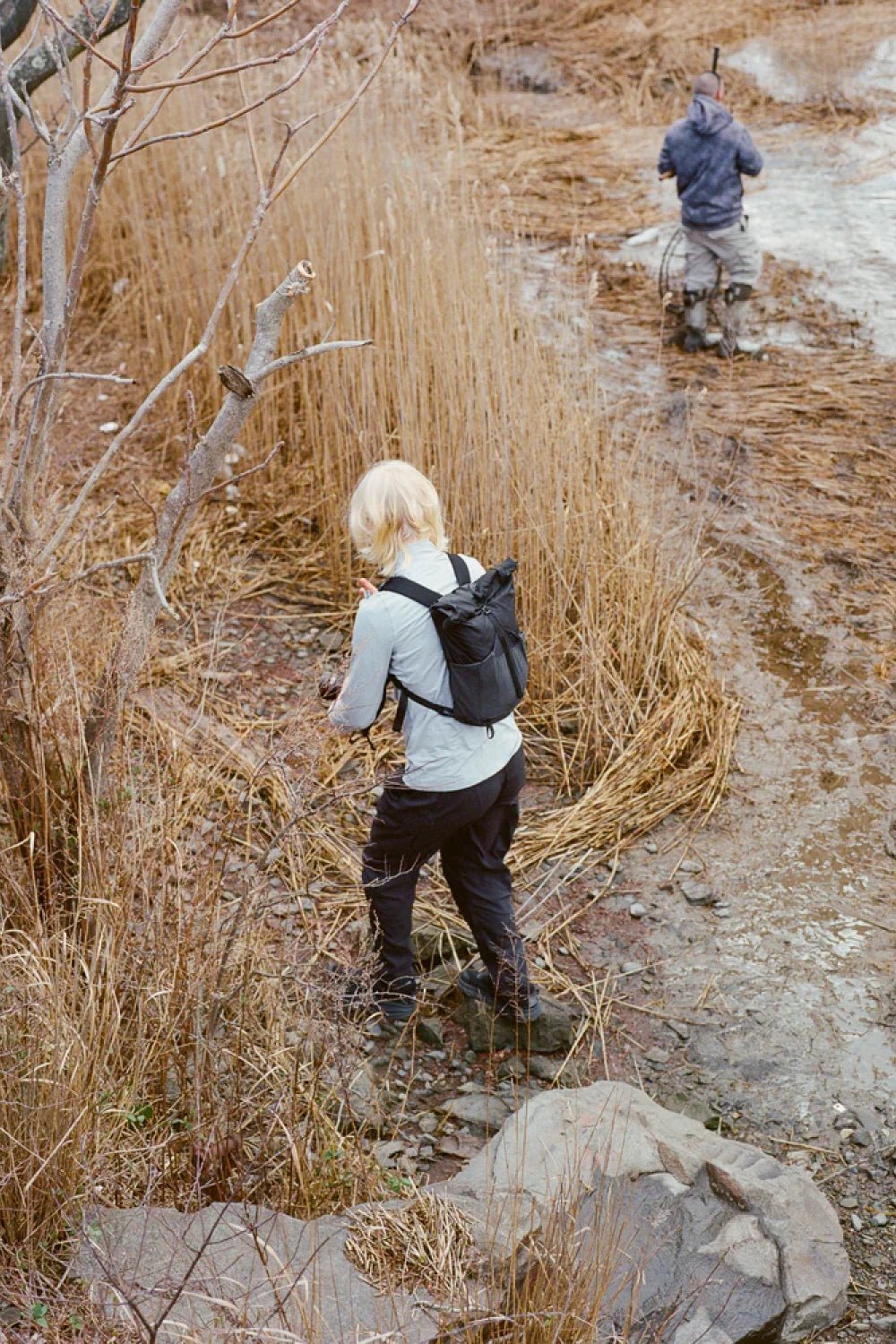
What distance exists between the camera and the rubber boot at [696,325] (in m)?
6.22

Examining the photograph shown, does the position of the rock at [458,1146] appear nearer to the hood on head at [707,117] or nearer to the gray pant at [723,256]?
the gray pant at [723,256]

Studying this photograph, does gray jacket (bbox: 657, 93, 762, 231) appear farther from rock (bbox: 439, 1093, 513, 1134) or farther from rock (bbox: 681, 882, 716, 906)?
rock (bbox: 439, 1093, 513, 1134)

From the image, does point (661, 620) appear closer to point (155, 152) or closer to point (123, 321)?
point (123, 321)

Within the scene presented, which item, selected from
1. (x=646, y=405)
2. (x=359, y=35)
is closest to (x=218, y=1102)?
(x=646, y=405)

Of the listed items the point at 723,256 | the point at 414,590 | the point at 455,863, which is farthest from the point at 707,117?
the point at 455,863

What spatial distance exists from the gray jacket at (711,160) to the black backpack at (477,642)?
4041mm

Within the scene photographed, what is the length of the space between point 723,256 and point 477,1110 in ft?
15.0

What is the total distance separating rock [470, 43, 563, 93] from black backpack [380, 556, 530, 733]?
8057 mm

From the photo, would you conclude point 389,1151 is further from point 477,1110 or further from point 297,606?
point 297,606

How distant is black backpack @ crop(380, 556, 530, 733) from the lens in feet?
8.68

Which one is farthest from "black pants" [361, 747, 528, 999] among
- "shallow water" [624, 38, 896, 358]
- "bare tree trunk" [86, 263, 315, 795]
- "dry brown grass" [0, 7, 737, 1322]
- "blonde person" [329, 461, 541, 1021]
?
"shallow water" [624, 38, 896, 358]

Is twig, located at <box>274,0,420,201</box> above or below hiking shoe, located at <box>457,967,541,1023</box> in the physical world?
above

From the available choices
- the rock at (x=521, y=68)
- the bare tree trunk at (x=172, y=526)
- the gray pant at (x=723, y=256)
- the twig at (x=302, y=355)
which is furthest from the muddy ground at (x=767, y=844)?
the rock at (x=521, y=68)

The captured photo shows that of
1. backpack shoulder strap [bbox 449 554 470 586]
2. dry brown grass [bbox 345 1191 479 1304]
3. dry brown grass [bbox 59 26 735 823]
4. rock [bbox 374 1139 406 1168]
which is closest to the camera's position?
dry brown grass [bbox 345 1191 479 1304]
